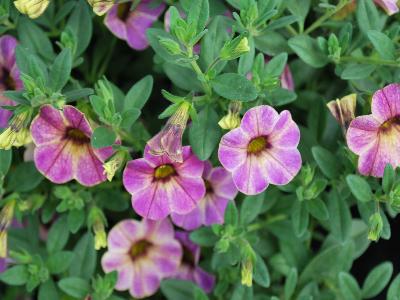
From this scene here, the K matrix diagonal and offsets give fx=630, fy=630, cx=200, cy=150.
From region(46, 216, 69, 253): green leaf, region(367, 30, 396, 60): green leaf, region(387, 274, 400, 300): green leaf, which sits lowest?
region(46, 216, 69, 253): green leaf

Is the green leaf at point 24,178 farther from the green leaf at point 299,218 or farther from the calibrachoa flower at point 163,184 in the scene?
the green leaf at point 299,218

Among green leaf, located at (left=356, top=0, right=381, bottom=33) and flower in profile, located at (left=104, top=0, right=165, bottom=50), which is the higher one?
green leaf, located at (left=356, top=0, right=381, bottom=33)

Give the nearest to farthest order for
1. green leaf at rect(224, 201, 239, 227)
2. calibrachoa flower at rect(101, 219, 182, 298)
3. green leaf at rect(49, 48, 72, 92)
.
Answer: green leaf at rect(49, 48, 72, 92) → green leaf at rect(224, 201, 239, 227) → calibrachoa flower at rect(101, 219, 182, 298)

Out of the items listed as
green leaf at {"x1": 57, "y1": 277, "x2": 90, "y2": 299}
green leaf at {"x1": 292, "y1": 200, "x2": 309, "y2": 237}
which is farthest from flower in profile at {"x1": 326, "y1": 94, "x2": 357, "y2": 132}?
green leaf at {"x1": 57, "y1": 277, "x2": 90, "y2": 299}

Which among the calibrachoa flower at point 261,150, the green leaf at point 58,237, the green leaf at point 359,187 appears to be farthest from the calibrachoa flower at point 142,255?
the green leaf at point 359,187

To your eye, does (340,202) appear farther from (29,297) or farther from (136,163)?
(29,297)

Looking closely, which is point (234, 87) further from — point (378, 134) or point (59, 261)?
point (59, 261)

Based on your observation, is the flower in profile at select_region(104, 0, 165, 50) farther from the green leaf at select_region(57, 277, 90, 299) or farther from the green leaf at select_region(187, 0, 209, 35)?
the green leaf at select_region(57, 277, 90, 299)
